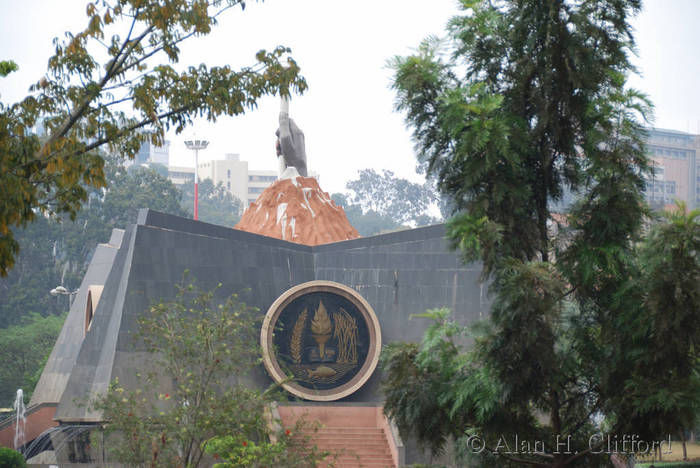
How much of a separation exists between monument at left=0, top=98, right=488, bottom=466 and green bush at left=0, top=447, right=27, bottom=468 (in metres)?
0.60

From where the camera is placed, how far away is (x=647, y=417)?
7246mm

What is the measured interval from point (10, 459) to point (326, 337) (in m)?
6.37

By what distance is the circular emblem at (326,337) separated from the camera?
17125 mm

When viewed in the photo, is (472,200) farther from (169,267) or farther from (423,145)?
(169,267)

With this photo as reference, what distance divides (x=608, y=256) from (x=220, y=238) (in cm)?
1083

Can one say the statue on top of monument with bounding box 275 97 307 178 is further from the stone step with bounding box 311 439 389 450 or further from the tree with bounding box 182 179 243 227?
the tree with bounding box 182 179 243 227

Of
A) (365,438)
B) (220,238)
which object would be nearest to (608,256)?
(365,438)

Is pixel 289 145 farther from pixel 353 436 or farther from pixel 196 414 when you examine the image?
pixel 196 414

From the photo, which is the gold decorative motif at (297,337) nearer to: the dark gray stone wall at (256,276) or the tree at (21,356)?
the dark gray stone wall at (256,276)

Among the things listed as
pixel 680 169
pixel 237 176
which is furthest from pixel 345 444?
pixel 237 176

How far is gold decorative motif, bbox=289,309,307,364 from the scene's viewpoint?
1722 centimetres

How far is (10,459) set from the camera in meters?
13.7

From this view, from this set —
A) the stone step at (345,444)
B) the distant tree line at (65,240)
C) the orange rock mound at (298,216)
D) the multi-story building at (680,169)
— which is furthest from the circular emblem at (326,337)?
the multi-story building at (680,169)

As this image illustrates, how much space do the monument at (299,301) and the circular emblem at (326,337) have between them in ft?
0.07
